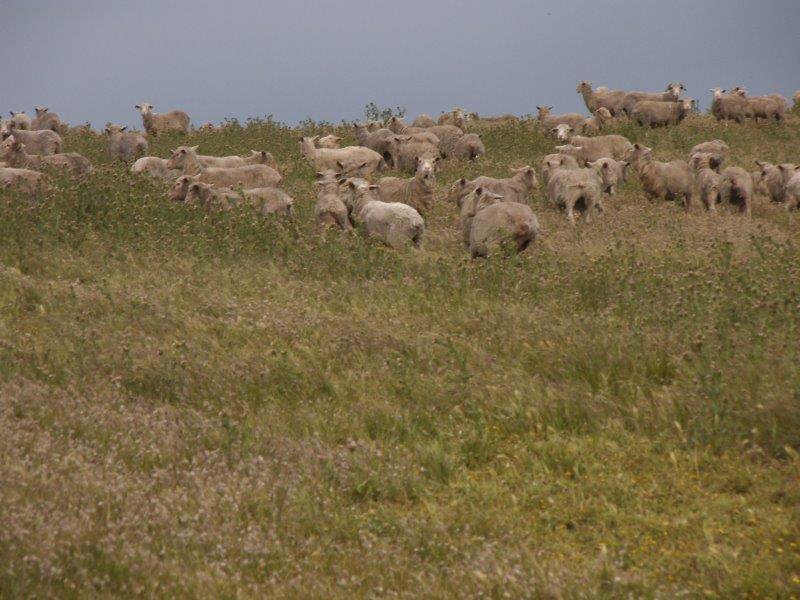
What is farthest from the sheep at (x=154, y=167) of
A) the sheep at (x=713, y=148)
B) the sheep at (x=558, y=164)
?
the sheep at (x=713, y=148)

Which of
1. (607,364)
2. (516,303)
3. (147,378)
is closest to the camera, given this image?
(607,364)

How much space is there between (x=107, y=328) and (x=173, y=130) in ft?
85.2

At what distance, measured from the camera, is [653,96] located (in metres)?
36.8

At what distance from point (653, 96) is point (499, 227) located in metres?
23.8

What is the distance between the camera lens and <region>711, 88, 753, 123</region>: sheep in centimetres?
3431

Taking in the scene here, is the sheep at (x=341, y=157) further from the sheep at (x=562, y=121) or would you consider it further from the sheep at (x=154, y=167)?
the sheep at (x=562, y=121)

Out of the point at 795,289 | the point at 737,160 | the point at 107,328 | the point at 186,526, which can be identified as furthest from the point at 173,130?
the point at 186,526

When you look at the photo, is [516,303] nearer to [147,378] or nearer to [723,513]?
[147,378]

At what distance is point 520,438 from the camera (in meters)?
8.36

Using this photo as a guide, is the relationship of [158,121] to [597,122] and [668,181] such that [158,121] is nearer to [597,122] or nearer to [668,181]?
[597,122]

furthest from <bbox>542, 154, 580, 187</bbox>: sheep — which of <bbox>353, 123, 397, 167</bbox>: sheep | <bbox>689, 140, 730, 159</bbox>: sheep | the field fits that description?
the field

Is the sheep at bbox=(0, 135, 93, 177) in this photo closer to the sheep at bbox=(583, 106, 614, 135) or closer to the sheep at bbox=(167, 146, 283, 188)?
the sheep at bbox=(167, 146, 283, 188)

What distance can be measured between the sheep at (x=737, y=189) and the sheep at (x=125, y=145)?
17.6 metres

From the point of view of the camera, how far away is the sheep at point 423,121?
38.5 metres
